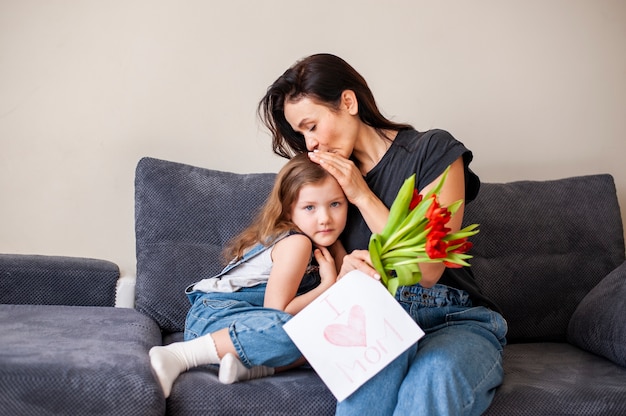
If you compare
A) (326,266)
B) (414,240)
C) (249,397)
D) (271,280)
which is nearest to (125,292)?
(271,280)

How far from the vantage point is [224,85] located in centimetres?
261

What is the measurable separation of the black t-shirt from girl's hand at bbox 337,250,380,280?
29 centimetres

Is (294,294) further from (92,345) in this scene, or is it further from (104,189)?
(104,189)

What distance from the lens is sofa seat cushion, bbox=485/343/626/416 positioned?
5.54ft

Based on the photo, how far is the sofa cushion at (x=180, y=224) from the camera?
2.14 metres

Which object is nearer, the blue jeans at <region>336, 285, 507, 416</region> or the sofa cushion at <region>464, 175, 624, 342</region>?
the blue jeans at <region>336, 285, 507, 416</region>

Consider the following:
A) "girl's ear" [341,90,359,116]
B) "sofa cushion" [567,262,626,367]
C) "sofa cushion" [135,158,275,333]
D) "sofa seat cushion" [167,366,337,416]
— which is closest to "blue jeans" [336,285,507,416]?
"sofa seat cushion" [167,366,337,416]

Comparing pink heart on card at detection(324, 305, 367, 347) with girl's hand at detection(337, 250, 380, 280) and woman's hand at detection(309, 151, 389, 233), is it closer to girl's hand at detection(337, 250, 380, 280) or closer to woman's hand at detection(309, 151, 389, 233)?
girl's hand at detection(337, 250, 380, 280)

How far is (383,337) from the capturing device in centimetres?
151

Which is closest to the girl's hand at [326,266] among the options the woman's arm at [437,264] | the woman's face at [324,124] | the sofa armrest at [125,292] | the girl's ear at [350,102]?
the woman's arm at [437,264]

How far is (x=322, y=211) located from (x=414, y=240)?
0.46m

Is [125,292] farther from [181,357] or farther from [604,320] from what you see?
[604,320]

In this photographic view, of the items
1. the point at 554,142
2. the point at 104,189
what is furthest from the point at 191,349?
the point at 554,142

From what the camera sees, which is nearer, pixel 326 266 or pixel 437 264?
pixel 437 264
